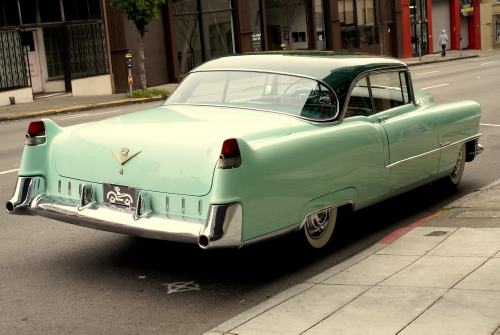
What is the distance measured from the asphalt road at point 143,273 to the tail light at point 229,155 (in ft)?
3.18

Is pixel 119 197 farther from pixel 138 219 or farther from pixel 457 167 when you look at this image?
pixel 457 167

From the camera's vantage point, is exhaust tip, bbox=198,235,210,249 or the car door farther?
the car door

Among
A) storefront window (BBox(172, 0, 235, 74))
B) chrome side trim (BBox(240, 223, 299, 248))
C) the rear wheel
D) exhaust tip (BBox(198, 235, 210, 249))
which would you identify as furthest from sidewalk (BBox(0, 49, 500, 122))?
exhaust tip (BBox(198, 235, 210, 249))

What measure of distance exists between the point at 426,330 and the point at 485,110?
1270 cm

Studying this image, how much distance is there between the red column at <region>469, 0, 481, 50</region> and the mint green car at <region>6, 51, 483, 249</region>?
51.0 m

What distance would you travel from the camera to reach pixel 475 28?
55938mm

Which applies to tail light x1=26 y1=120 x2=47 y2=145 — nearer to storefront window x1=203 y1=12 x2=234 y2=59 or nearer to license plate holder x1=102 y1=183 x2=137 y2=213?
license plate holder x1=102 y1=183 x2=137 y2=213

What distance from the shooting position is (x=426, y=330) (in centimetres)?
423

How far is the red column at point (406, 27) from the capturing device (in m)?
46.7

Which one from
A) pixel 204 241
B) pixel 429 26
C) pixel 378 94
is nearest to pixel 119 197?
pixel 204 241

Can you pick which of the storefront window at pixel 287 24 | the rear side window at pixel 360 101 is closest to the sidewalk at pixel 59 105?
the storefront window at pixel 287 24

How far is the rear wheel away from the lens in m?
8.43

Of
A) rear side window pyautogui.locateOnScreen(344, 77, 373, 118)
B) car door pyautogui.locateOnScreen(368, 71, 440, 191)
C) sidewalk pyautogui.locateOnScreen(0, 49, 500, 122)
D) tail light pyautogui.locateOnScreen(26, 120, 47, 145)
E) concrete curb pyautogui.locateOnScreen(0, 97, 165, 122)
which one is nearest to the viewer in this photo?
tail light pyautogui.locateOnScreen(26, 120, 47, 145)

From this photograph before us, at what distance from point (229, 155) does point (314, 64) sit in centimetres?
187
